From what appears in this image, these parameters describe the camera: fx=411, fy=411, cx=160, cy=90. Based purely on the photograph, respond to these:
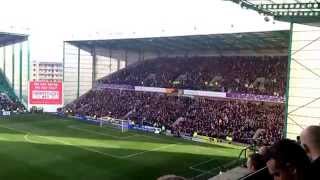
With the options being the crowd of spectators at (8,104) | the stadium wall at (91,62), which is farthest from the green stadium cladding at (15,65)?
the stadium wall at (91,62)

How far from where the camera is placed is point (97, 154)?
31.1m

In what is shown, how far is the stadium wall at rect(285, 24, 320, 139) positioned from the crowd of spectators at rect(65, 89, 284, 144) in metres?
14.2

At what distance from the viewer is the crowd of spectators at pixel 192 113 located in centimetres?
3816

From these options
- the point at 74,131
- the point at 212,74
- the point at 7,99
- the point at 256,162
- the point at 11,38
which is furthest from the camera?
the point at 11,38

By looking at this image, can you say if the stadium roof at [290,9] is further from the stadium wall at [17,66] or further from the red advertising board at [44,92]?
the stadium wall at [17,66]

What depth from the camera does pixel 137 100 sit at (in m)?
52.4

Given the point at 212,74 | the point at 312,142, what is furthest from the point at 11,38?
the point at 312,142

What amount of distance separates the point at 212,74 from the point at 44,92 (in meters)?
20.1

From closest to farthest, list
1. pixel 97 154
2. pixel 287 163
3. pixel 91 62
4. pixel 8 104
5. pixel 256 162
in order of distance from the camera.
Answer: pixel 287 163 → pixel 256 162 → pixel 97 154 → pixel 8 104 → pixel 91 62

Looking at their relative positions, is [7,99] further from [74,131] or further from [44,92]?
[74,131]

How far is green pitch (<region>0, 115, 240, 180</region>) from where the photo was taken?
83.9ft

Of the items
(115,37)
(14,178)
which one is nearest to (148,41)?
(115,37)

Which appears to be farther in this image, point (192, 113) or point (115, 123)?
point (115, 123)

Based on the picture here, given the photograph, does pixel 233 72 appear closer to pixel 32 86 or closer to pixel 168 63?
pixel 168 63
